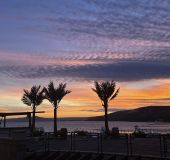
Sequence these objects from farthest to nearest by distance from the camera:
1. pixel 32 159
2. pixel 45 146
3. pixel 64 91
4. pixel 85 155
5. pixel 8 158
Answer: pixel 64 91
pixel 45 146
pixel 32 159
pixel 85 155
pixel 8 158

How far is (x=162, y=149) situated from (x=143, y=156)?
1.37 m

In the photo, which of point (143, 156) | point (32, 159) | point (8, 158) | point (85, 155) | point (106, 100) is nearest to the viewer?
point (8, 158)

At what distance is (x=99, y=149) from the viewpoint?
23891 millimetres

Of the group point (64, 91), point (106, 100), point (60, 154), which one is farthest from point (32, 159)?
point (64, 91)

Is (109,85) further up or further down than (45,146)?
further up

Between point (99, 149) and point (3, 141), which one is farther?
point (99, 149)

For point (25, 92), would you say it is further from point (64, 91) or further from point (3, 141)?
point (3, 141)

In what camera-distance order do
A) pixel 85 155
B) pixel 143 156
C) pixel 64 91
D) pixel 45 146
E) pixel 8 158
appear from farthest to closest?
1. pixel 64 91
2. pixel 45 146
3. pixel 85 155
4. pixel 143 156
5. pixel 8 158

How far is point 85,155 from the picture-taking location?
22.5m

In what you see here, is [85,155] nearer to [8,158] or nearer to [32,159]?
[32,159]

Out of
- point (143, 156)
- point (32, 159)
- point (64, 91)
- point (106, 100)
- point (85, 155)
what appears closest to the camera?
point (143, 156)

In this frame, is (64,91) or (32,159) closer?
(32,159)

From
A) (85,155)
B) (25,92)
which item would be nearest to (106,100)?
(25,92)

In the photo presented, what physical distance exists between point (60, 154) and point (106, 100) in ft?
90.0
